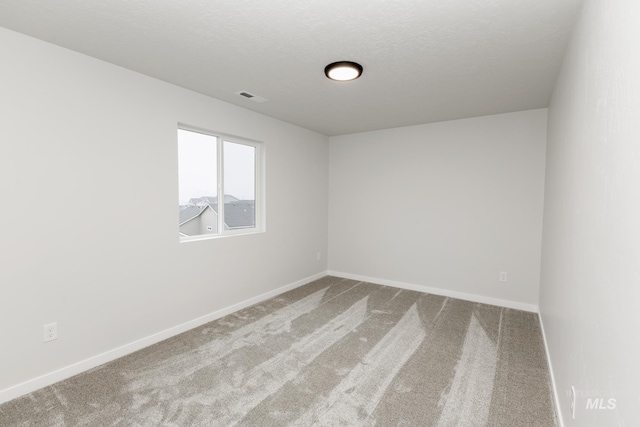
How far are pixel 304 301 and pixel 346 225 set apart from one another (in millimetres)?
1543

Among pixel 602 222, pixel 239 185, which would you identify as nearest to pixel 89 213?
pixel 239 185

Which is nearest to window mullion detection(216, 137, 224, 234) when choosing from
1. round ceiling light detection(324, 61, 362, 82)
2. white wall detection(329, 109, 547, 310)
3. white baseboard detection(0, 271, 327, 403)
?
white baseboard detection(0, 271, 327, 403)

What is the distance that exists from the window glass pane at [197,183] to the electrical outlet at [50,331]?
3.90 ft

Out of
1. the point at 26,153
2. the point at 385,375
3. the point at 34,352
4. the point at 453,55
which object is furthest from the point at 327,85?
the point at 34,352

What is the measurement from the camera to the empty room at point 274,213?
1511mm

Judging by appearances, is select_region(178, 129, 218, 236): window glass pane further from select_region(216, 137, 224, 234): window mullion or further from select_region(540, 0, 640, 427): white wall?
select_region(540, 0, 640, 427): white wall

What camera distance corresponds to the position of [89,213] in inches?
91.4

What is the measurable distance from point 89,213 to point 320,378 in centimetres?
208

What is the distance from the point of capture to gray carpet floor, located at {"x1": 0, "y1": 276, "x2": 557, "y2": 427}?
1.85 meters

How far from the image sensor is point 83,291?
231 cm

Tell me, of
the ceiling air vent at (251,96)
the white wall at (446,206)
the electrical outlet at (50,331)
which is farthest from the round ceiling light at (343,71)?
the electrical outlet at (50,331)

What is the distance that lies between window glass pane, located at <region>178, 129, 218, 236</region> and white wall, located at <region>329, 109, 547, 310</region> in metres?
2.14

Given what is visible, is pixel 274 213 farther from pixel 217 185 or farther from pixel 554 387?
pixel 554 387

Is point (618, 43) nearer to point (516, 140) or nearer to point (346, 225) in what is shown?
point (516, 140)
